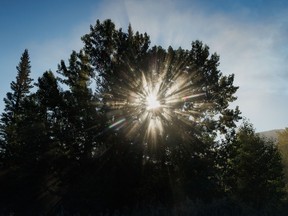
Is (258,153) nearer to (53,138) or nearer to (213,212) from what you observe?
(53,138)

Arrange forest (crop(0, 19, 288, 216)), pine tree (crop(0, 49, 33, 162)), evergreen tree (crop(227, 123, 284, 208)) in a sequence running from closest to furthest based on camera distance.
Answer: forest (crop(0, 19, 288, 216)), evergreen tree (crop(227, 123, 284, 208)), pine tree (crop(0, 49, 33, 162))

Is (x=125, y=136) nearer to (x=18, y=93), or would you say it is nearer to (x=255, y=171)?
(x=255, y=171)

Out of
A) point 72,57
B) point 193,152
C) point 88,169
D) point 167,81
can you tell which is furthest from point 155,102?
point 72,57

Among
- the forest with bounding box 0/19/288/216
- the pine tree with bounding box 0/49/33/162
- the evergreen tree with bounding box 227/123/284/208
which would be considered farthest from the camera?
the pine tree with bounding box 0/49/33/162

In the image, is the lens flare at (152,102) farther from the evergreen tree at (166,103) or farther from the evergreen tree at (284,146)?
the evergreen tree at (284,146)

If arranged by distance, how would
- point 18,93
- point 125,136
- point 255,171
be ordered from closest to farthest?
point 125,136 < point 255,171 < point 18,93

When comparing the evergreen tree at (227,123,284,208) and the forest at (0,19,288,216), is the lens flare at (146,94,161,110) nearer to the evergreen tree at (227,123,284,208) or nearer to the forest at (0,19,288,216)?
the forest at (0,19,288,216)

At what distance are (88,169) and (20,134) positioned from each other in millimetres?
8098

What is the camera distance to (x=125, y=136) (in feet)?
83.1

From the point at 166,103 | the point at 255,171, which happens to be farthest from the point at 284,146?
the point at 166,103

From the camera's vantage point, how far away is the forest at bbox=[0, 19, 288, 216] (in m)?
24.5

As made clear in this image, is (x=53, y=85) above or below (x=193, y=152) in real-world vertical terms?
above

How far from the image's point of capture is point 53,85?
2822 cm

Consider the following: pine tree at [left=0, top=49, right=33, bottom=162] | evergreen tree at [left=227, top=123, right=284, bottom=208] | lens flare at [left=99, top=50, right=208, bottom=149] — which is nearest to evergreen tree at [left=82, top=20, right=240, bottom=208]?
lens flare at [left=99, top=50, right=208, bottom=149]
